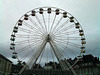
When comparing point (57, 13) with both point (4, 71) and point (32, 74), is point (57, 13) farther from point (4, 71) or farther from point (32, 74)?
point (4, 71)

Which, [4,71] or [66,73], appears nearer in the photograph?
[66,73]

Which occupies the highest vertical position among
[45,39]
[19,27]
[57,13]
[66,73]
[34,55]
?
[57,13]

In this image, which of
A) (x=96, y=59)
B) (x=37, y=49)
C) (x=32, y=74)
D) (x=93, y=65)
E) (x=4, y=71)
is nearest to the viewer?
(x=32, y=74)

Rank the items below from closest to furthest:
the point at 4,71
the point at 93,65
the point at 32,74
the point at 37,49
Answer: the point at 32,74 → the point at 37,49 → the point at 4,71 → the point at 93,65

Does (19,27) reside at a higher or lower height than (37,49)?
higher

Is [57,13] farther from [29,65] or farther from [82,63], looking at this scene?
[82,63]

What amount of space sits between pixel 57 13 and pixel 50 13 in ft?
5.52

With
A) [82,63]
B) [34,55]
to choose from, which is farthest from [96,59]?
[34,55]

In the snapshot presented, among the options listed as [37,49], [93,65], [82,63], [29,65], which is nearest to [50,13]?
[37,49]

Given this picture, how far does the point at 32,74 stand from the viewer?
82.7 ft

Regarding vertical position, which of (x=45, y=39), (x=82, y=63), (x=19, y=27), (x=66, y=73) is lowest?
(x=82, y=63)

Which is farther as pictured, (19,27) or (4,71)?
(4,71)

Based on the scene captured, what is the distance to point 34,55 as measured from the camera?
26469 mm

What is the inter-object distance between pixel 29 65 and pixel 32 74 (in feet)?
7.29
